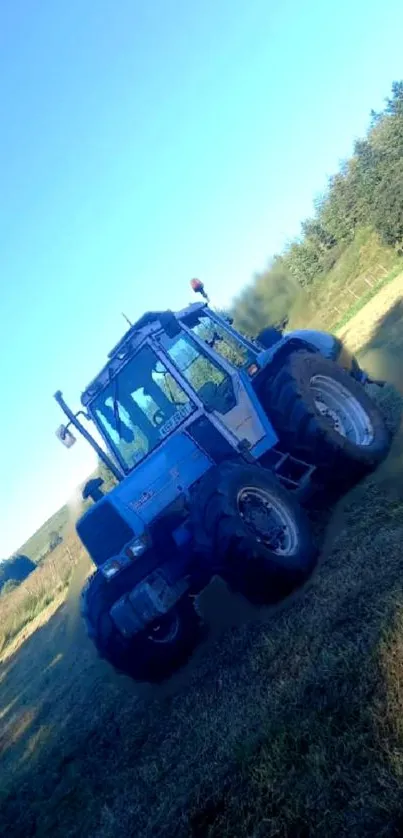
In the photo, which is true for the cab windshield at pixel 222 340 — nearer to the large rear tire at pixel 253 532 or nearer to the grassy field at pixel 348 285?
the large rear tire at pixel 253 532

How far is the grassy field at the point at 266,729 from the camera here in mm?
3346

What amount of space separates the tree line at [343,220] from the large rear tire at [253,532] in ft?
70.7

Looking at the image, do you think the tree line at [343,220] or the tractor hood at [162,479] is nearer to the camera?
the tractor hood at [162,479]

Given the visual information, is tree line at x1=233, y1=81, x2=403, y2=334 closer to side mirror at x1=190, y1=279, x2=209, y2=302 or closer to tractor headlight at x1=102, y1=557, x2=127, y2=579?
side mirror at x1=190, y1=279, x2=209, y2=302

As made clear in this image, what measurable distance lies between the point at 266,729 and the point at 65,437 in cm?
553

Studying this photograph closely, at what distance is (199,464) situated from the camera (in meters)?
7.67

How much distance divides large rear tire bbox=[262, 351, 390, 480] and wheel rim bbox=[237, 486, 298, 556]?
957 millimetres

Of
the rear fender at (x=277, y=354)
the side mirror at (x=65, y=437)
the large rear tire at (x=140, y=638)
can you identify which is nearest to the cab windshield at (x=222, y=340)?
the rear fender at (x=277, y=354)

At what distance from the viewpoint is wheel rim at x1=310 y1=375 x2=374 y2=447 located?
8.46 m

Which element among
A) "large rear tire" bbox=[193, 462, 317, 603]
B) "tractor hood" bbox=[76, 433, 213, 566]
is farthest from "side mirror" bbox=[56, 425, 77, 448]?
"large rear tire" bbox=[193, 462, 317, 603]

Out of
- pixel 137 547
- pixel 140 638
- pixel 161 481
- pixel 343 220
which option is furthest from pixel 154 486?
pixel 343 220

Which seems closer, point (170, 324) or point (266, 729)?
point (266, 729)

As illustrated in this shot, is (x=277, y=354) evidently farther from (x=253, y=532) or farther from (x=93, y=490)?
(x=93, y=490)

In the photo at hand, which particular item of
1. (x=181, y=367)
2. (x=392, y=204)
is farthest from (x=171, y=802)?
(x=392, y=204)
